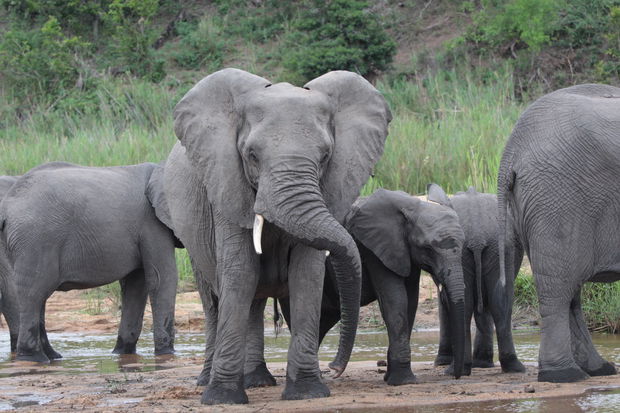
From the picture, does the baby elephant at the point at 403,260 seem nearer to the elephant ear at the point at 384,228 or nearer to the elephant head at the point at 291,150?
the elephant ear at the point at 384,228

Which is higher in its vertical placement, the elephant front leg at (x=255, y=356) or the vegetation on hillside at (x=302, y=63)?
the vegetation on hillside at (x=302, y=63)

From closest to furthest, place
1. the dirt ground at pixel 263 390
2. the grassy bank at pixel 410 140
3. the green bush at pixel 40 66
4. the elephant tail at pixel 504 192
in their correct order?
1. the dirt ground at pixel 263 390
2. the elephant tail at pixel 504 192
3. the grassy bank at pixel 410 140
4. the green bush at pixel 40 66

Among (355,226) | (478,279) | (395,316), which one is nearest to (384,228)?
(355,226)

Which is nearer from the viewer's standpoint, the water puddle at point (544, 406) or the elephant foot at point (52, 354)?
the water puddle at point (544, 406)

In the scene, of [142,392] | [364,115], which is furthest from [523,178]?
[142,392]

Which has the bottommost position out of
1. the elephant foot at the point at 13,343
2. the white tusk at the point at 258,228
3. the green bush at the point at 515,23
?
the elephant foot at the point at 13,343

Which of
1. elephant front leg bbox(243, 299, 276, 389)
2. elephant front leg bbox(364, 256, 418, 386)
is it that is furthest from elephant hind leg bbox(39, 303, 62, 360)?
elephant front leg bbox(364, 256, 418, 386)

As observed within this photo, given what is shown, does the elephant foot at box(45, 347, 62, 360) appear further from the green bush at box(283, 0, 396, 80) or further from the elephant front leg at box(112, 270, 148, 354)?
the green bush at box(283, 0, 396, 80)

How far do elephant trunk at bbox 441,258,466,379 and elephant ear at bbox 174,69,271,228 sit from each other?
5.23 ft

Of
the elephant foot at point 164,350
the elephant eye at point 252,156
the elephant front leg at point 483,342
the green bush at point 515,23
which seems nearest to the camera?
the elephant eye at point 252,156

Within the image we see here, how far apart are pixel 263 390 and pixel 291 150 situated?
1687mm

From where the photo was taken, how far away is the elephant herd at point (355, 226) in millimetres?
5844

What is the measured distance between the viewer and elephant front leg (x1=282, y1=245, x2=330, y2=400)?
6.06 metres

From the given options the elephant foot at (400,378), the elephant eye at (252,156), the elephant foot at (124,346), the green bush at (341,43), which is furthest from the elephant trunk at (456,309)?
the green bush at (341,43)
